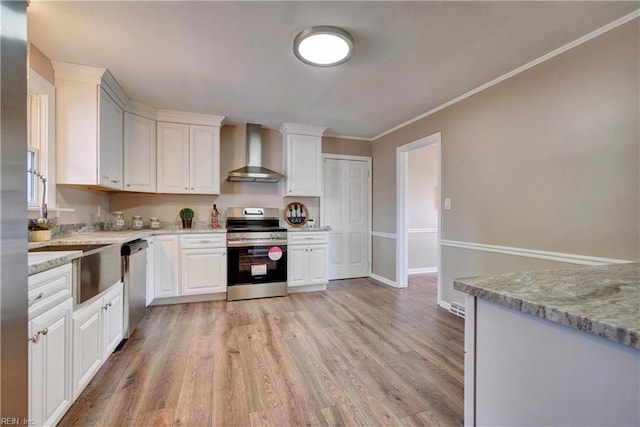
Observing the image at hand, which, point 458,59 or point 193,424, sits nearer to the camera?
point 193,424

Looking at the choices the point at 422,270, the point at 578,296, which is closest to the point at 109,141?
the point at 578,296

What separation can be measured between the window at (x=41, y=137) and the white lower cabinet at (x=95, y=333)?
93 centimetres

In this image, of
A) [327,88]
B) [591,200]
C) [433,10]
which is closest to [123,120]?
[327,88]

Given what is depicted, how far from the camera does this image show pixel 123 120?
3.05 m

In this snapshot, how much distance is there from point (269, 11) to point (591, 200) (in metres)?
2.47

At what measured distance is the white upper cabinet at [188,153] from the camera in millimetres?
3420

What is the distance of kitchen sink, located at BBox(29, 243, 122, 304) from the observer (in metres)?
1.60

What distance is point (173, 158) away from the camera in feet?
11.4

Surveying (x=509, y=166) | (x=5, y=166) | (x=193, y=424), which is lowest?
(x=193, y=424)

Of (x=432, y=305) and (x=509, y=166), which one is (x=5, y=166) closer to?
(x=509, y=166)

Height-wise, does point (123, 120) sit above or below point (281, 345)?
above

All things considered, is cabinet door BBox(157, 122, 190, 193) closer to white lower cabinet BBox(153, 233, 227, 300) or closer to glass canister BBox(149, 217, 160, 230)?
glass canister BBox(149, 217, 160, 230)

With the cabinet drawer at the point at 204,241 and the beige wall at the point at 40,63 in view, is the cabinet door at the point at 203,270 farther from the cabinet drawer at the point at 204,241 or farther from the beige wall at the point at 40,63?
the beige wall at the point at 40,63

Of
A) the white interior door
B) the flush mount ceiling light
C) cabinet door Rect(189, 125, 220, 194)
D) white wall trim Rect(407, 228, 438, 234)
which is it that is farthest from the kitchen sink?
Result: white wall trim Rect(407, 228, 438, 234)
